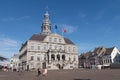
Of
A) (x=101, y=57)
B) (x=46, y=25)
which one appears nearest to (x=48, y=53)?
(x=46, y=25)

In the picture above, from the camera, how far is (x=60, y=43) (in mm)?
81562

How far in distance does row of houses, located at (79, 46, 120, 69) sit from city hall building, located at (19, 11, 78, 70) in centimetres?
1061

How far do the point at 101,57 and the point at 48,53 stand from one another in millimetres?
29920

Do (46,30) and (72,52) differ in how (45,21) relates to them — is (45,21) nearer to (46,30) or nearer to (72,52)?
(46,30)

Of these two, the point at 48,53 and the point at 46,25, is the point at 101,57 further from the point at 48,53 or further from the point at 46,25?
the point at 46,25

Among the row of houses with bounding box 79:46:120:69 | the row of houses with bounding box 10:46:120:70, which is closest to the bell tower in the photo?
the row of houses with bounding box 10:46:120:70

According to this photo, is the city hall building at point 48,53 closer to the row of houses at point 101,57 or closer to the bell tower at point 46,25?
the row of houses at point 101,57

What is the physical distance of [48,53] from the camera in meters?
76.9

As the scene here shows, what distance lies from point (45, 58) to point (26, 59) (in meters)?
7.89

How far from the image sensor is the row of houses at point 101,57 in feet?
283

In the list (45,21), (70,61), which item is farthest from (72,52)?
(45,21)

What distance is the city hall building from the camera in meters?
74.1

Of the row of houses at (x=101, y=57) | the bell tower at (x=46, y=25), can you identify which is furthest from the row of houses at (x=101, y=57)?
the bell tower at (x=46, y=25)

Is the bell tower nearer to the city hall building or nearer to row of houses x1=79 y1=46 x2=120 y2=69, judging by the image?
the city hall building
